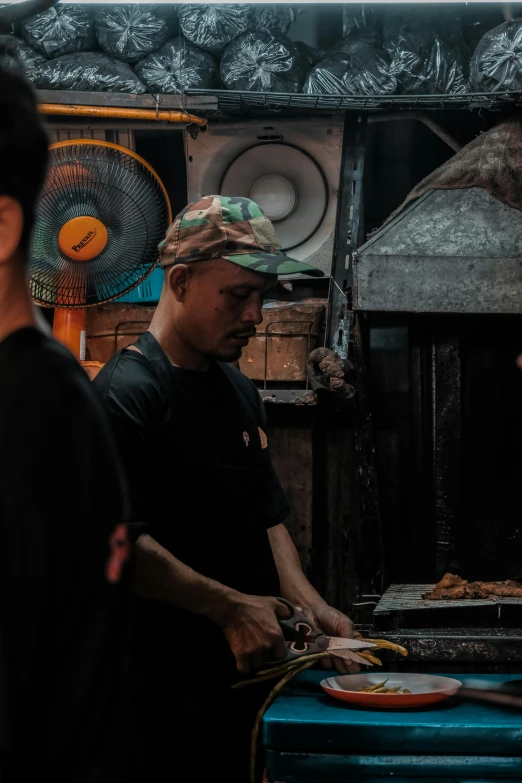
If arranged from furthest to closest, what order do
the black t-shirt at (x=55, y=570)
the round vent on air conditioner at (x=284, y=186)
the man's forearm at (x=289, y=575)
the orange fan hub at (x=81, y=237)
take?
the round vent on air conditioner at (x=284, y=186)
the orange fan hub at (x=81, y=237)
the man's forearm at (x=289, y=575)
the black t-shirt at (x=55, y=570)

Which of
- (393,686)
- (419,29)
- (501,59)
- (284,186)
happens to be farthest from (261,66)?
(393,686)

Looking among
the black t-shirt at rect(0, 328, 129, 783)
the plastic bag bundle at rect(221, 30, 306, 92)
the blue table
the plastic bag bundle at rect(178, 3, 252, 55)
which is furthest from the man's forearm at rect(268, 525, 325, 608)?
the plastic bag bundle at rect(178, 3, 252, 55)

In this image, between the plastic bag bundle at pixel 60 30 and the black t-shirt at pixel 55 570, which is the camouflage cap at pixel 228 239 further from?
the plastic bag bundle at pixel 60 30

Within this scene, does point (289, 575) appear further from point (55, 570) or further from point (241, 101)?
point (241, 101)

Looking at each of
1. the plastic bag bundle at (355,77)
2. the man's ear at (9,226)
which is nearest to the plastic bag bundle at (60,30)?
the plastic bag bundle at (355,77)

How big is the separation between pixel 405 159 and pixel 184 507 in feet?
13.4

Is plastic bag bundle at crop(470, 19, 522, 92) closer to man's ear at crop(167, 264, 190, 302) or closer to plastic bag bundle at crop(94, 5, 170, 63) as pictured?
plastic bag bundle at crop(94, 5, 170, 63)

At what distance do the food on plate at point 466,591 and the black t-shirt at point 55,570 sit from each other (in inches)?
132

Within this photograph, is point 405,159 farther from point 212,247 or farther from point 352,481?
point 212,247

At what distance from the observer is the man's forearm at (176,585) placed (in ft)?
7.59

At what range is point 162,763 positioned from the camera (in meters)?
2.39

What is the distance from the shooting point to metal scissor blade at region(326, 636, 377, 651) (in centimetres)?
255

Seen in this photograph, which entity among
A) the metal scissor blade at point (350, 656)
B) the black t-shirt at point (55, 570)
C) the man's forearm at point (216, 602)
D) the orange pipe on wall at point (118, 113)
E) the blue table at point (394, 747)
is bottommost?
the blue table at point (394, 747)

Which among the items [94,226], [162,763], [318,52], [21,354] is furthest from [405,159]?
[21,354]
